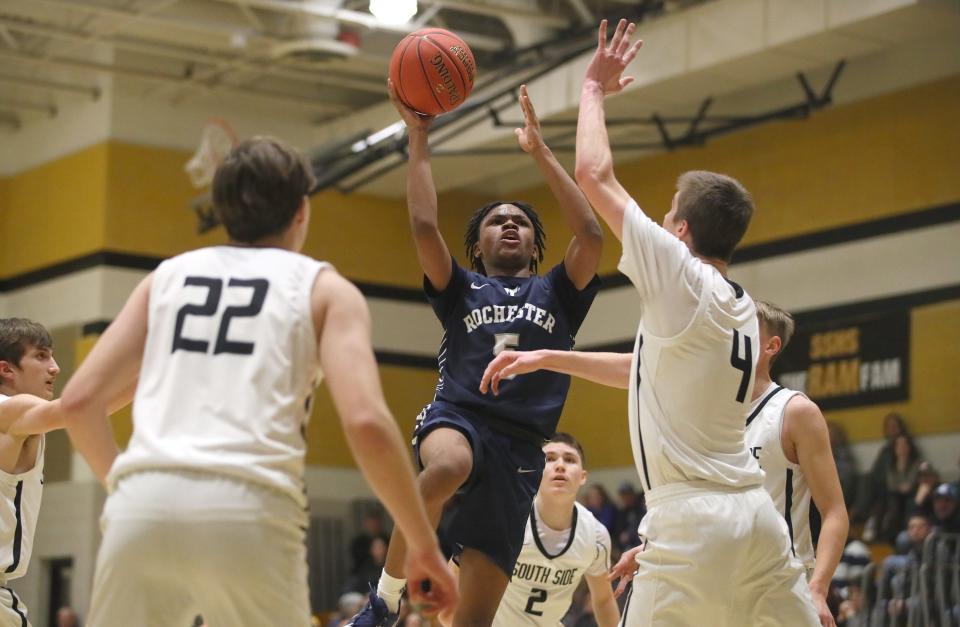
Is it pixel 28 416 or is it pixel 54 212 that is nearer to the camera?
pixel 28 416

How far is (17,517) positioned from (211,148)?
45.7 ft

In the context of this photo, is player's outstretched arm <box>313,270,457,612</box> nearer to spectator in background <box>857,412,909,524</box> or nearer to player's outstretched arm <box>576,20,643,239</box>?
player's outstretched arm <box>576,20,643,239</box>

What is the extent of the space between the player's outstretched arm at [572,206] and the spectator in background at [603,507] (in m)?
11.1

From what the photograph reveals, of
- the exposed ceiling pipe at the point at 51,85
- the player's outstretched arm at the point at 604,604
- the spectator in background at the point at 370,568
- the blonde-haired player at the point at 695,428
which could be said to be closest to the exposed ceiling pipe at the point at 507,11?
the exposed ceiling pipe at the point at 51,85

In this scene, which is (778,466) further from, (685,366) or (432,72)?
(432,72)

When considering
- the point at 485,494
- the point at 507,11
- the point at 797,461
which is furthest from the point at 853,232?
the point at 485,494

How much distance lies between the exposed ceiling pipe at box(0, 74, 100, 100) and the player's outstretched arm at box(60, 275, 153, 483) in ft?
55.8

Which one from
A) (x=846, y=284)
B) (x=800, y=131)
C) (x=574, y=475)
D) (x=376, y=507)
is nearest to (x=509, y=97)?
(x=800, y=131)

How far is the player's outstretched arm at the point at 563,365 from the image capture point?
206 inches

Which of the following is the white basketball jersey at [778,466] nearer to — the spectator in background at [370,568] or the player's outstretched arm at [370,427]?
the player's outstretched arm at [370,427]

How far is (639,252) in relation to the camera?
4746 millimetres

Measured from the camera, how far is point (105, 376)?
12.6ft

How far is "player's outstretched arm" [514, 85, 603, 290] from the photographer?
6215 millimetres

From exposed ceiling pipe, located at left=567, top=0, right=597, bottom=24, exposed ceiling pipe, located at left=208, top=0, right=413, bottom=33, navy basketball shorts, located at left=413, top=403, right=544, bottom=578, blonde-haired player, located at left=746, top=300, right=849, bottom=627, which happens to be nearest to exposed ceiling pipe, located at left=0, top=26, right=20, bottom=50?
exposed ceiling pipe, located at left=208, top=0, right=413, bottom=33
